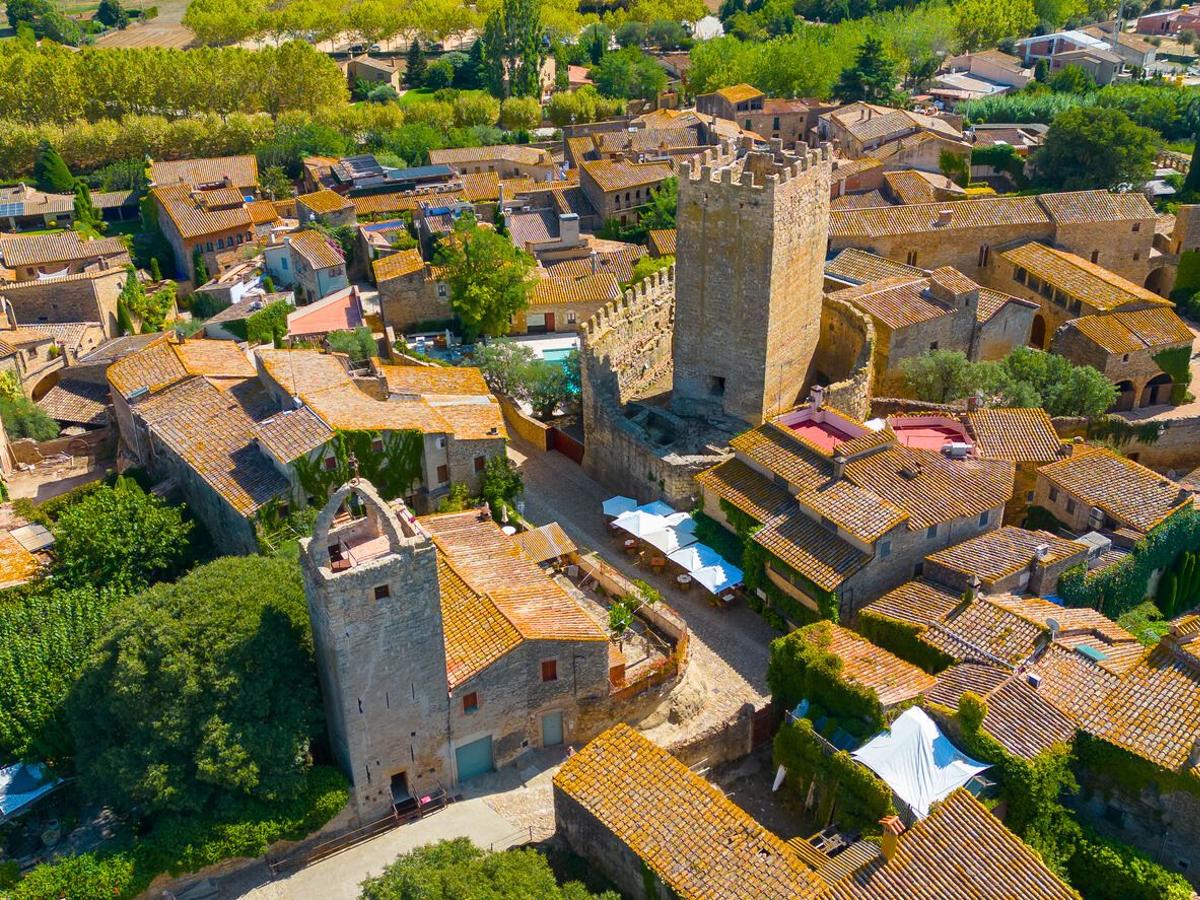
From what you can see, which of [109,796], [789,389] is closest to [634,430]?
[789,389]

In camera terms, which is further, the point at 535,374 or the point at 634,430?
the point at 535,374

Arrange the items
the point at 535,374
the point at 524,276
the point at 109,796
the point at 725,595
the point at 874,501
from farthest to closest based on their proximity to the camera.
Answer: the point at 524,276
the point at 535,374
the point at 725,595
the point at 874,501
the point at 109,796

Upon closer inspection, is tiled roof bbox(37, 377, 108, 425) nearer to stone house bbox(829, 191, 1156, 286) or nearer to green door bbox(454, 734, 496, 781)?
green door bbox(454, 734, 496, 781)

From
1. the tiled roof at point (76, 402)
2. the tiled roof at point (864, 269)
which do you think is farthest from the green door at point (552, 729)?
the tiled roof at point (76, 402)

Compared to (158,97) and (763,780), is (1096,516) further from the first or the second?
(158,97)

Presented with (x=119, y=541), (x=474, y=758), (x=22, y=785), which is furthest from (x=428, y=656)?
(x=119, y=541)

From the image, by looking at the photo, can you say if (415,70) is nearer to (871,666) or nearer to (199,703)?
(199,703)

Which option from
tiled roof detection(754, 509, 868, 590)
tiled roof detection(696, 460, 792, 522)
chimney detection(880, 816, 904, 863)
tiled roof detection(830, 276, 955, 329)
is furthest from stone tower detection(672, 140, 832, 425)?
chimney detection(880, 816, 904, 863)
